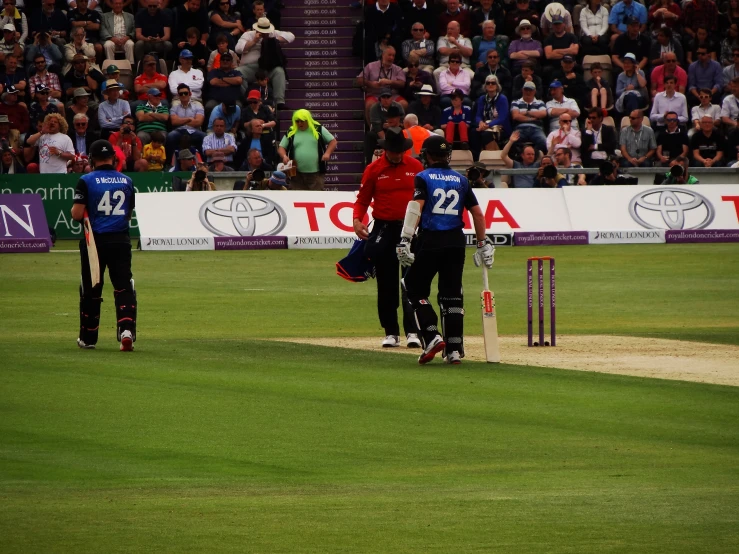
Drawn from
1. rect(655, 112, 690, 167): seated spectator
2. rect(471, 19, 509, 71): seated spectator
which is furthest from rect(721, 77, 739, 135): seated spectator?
rect(471, 19, 509, 71): seated spectator

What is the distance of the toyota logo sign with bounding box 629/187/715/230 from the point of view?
29078 mm

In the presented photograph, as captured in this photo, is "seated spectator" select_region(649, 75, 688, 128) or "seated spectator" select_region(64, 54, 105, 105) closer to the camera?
"seated spectator" select_region(64, 54, 105, 105)

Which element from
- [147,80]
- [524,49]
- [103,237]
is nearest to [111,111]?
[147,80]

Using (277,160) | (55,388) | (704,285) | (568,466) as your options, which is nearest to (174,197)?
(277,160)

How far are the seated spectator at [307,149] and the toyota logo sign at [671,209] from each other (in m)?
6.44

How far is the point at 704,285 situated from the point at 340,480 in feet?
47.9

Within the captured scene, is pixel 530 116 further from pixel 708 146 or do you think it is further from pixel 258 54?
pixel 258 54

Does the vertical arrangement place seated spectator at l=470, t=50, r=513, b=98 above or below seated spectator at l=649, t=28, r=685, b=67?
below

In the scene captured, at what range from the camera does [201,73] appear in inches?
1259

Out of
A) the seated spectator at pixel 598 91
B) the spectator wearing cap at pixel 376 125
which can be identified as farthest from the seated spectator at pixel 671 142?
the spectator wearing cap at pixel 376 125

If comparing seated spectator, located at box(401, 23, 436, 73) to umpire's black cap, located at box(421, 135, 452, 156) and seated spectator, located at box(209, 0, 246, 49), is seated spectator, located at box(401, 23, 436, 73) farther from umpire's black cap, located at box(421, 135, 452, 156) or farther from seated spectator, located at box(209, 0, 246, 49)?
umpire's black cap, located at box(421, 135, 452, 156)

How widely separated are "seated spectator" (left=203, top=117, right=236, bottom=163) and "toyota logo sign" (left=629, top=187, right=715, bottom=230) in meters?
8.65

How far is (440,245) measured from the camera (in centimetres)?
1377

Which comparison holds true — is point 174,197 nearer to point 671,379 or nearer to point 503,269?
point 503,269
